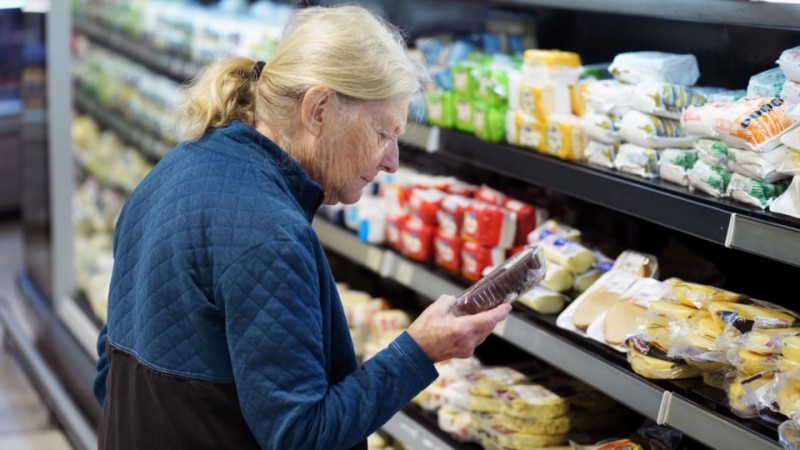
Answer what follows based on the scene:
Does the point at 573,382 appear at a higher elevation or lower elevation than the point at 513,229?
lower

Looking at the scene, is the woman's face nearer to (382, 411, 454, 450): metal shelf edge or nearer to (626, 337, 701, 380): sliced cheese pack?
(626, 337, 701, 380): sliced cheese pack

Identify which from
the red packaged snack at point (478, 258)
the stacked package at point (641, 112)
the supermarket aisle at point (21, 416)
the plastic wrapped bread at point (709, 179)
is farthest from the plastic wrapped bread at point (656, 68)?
the supermarket aisle at point (21, 416)

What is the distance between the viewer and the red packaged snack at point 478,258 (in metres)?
2.56

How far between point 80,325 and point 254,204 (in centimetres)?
315

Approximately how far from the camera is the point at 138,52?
4574mm

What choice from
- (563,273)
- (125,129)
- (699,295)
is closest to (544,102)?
(563,273)

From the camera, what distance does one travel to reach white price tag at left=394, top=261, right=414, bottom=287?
8.93ft

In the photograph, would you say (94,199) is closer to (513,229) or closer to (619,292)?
(513,229)

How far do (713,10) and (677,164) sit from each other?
299mm

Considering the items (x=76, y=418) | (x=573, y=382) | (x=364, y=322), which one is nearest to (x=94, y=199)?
(x=76, y=418)

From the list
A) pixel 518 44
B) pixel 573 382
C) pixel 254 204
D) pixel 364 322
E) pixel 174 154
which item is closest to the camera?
pixel 254 204

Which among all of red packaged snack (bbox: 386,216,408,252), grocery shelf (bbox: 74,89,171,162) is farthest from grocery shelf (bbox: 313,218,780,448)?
grocery shelf (bbox: 74,89,171,162)

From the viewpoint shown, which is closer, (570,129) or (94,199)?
(570,129)

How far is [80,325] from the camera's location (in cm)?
447
